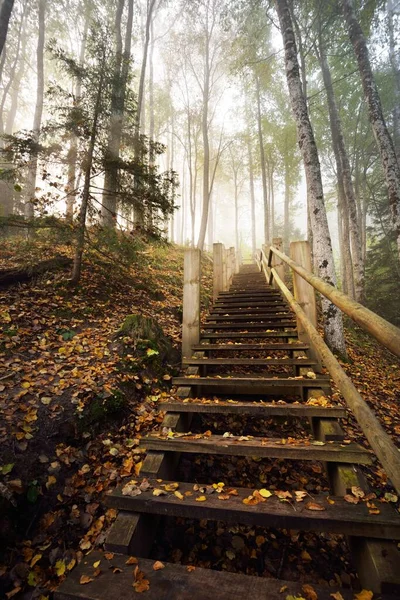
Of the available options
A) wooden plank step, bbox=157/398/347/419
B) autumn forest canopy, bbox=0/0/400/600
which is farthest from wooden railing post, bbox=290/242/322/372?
wooden plank step, bbox=157/398/347/419

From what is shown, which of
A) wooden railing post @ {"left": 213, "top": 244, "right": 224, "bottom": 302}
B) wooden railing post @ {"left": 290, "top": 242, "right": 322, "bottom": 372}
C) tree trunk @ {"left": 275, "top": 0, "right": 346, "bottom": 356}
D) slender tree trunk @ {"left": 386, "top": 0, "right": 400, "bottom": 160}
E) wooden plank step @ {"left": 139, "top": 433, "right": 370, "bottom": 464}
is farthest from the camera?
slender tree trunk @ {"left": 386, "top": 0, "right": 400, "bottom": 160}

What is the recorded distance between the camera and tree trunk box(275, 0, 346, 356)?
6207 millimetres

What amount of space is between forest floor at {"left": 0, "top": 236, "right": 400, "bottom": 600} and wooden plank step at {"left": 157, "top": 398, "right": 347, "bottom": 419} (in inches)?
22.9

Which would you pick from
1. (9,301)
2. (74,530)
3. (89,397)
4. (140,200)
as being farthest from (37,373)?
(140,200)

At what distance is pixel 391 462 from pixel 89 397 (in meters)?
2.87

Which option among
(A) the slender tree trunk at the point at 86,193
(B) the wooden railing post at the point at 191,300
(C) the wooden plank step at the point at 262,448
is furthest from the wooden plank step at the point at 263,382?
(A) the slender tree trunk at the point at 86,193

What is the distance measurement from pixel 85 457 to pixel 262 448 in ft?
5.73

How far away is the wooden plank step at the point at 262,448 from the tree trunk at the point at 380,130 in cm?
666

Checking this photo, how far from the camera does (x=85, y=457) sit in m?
2.66

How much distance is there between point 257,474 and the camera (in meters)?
2.73

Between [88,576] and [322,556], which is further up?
[88,576]

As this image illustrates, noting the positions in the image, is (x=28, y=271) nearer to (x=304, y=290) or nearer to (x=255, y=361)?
(x=255, y=361)

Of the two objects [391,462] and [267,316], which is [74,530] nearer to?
[391,462]

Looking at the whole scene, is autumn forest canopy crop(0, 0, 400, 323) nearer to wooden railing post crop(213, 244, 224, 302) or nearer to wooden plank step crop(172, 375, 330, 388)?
wooden railing post crop(213, 244, 224, 302)
